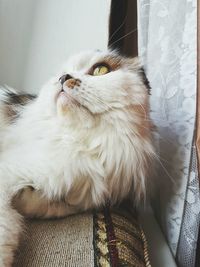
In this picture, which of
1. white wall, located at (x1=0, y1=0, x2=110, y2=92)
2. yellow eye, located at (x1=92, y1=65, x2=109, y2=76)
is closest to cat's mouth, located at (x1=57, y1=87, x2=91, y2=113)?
yellow eye, located at (x1=92, y1=65, x2=109, y2=76)

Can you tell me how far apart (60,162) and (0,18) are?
1302 mm

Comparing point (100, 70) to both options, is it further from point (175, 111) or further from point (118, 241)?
point (118, 241)

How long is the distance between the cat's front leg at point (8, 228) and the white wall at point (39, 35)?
1172 mm

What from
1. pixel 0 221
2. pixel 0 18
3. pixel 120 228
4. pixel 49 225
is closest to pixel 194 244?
pixel 120 228

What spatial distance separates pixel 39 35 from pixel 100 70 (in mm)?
1038

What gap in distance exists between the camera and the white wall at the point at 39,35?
1.77 m

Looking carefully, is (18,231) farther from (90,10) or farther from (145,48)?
(90,10)

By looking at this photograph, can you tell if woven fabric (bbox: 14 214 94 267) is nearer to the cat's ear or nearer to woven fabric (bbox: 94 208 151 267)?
woven fabric (bbox: 94 208 151 267)

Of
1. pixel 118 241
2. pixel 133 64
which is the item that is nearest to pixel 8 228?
pixel 118 241

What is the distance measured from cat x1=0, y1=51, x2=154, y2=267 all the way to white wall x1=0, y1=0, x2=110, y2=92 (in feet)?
3.16

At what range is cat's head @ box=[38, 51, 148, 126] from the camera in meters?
0.79

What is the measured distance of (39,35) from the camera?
1.81m

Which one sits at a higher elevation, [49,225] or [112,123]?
[112,123]

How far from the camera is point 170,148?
3.03 ft
